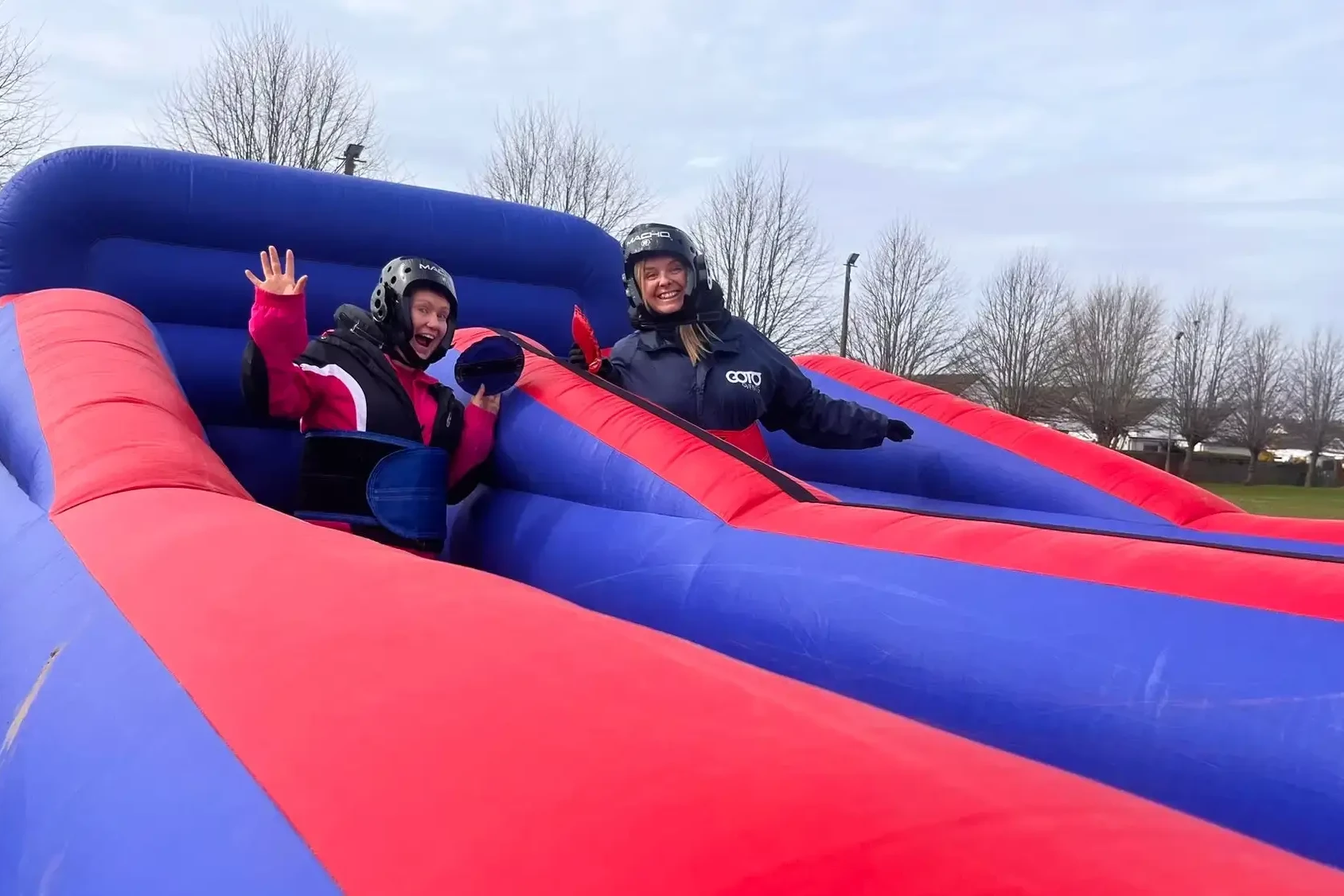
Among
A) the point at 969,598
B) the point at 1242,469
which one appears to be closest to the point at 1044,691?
the point at 969,598

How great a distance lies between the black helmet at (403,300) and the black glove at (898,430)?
1278 mm

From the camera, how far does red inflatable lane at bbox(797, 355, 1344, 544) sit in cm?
206

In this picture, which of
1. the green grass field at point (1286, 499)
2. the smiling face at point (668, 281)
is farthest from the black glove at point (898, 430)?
the green grass field at point (1286, 499)

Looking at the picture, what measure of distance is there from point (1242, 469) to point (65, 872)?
33.0 meters

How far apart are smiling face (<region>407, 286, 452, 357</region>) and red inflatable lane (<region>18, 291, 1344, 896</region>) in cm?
157

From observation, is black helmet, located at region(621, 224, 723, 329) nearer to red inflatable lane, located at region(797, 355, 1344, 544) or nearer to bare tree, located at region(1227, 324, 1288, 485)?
red inflatable lane, located at region(797, 355, 1344, 544)

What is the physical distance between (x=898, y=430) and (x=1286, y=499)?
2165cm

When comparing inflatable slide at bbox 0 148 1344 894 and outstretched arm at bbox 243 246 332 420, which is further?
outstretched arm at bbox 243 246 332 420

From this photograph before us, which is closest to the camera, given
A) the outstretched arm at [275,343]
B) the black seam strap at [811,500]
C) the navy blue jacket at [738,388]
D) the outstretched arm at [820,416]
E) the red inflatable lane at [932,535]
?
the red inflatable lane at [932,535]

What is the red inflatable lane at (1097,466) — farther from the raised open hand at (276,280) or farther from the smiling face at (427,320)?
the raised open hand at (276,280)

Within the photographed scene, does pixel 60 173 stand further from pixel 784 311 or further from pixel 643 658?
pixel 784 311

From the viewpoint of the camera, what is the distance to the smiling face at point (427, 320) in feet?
8.34

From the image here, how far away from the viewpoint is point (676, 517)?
1.93 metres

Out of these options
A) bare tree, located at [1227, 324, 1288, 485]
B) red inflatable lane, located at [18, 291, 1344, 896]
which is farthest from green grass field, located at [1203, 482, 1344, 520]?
red inflatable lane, located at [18, 291, 1344, 896]
